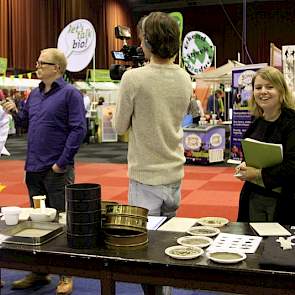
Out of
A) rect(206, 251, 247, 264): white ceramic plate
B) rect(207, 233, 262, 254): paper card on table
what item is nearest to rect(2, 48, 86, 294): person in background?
rect(207, 233, 262, 254): paper card on table

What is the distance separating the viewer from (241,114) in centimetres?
736

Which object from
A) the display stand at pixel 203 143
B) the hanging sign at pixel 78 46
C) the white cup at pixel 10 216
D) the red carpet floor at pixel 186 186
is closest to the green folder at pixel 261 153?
the white cup at pixel 10 216

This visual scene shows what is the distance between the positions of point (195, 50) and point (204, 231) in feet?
28.8

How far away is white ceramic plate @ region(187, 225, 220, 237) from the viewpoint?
1.87m

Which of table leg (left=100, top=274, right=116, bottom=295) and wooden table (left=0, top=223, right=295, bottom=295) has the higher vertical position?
wooden table (left=0, top=223, right=295, bottom=295)

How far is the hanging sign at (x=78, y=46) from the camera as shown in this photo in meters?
8.67

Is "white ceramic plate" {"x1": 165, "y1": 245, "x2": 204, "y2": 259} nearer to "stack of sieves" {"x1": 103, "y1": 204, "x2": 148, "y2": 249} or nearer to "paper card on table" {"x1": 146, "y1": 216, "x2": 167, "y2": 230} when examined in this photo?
"stack of sieves" {"x1": 103, "y1": 204, "x2": 148, "y2": 249}

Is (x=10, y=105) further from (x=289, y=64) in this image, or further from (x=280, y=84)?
(x=289, y=64)

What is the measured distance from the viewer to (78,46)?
8.80 meters

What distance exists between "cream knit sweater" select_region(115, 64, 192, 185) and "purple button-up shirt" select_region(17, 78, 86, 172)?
0.87 meters

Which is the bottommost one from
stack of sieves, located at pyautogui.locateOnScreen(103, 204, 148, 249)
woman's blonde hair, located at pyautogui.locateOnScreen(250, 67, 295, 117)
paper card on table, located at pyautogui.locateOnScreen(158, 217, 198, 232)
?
paper card on table, located at pyautogui.locateOnScreen(158, 217, 198, 232)

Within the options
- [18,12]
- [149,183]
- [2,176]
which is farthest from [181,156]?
[18,12]

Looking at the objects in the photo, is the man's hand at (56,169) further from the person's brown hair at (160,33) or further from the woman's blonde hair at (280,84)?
the woman's blonde hair at (280,84)

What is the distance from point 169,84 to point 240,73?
518 centimetres
